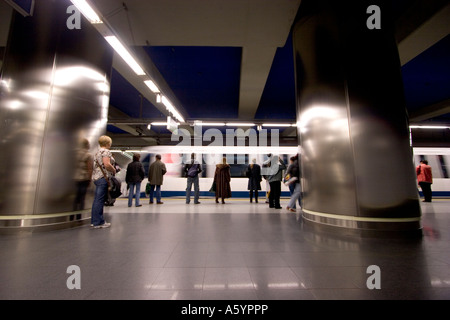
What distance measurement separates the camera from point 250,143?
1327 centimetres

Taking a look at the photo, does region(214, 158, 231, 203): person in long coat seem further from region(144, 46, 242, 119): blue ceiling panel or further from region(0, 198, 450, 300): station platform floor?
region(0, 198, 450, 300): station platform floor

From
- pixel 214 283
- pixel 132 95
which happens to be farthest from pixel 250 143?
pixel 214 283

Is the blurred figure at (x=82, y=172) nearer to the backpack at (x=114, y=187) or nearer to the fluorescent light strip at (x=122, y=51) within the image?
the backpack at (x=114, y=187)

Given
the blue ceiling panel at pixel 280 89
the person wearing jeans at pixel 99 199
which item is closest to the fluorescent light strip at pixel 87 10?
the person wearing jeans at pixel 99 199

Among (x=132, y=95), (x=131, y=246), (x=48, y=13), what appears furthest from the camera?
(x=132, y=95)

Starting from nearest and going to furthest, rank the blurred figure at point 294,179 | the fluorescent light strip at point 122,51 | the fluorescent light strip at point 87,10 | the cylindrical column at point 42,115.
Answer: the fluorescent light strip at point 87,10, the cylindrical column at point 42,115, the fluorescent light strip at point 122,51, the blurred figure at point 294,179

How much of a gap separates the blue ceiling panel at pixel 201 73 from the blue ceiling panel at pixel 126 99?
1.58m

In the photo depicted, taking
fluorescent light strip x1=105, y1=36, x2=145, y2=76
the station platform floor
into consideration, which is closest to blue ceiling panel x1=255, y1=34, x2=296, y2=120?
fluorescent light strip x1=105, y1=36, x2=145, y2=76

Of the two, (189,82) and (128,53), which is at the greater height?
(189,82)

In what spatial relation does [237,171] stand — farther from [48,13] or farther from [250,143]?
[48,13]

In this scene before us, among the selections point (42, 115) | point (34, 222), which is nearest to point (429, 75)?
point (42, 115)

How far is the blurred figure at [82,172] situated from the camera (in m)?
3.67

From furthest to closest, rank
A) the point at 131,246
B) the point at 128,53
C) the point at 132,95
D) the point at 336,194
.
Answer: the point at 132,95 → the point at 128,53 → the point at 336,194 → the point at 131,246

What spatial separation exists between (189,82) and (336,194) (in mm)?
6452
